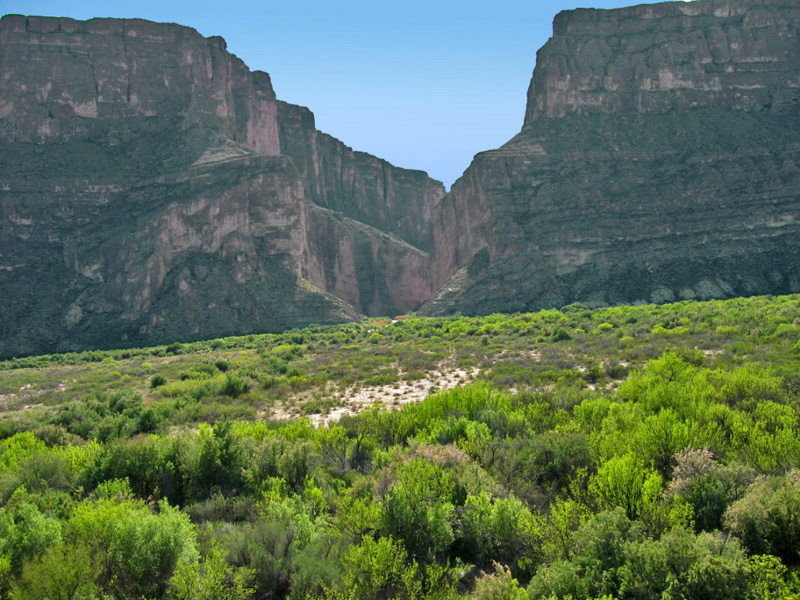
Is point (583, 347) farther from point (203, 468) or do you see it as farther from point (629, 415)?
point (203, 468)

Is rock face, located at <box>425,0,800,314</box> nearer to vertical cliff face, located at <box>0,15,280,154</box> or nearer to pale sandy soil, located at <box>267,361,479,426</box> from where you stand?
vertical cliff face, located at <box>0,15,280,154</box>

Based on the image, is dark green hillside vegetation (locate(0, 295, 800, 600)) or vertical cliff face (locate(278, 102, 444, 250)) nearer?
dark green hillside vegetation (locate(0, 295, 800, 600))

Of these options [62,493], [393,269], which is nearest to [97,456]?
[62,493]

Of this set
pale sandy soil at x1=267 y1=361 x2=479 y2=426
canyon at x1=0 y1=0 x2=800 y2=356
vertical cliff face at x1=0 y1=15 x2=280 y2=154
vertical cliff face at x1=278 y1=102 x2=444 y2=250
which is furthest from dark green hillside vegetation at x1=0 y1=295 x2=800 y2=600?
vertical cliff face at x1=278 y1=102 x2=444 y2=250

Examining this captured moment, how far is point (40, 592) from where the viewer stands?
5547 mm

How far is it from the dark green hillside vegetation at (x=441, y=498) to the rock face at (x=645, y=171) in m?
43.9

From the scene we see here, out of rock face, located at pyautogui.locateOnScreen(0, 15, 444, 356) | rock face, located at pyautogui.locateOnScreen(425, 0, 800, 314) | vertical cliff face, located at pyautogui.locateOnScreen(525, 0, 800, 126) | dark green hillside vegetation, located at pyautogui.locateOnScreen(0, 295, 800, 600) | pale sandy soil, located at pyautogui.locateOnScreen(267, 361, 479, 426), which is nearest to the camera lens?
dark green hillside vegetation, located at pyautogui.locateOnScreen(0, 295, 800, 600)

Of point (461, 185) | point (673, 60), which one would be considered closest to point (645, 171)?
point (673, 60)

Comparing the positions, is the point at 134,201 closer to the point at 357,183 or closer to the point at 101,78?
the point at 101,78

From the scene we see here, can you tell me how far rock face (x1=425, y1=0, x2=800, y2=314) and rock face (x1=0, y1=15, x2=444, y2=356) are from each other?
1987 cm

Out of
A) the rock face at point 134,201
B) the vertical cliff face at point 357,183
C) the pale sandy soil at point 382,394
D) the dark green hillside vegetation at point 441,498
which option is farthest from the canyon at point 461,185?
the dark green hillside vegetation at point 441,498

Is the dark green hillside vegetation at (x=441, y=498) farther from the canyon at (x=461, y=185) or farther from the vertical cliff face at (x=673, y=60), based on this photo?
the vertical cliff face at (x=673, y=60)

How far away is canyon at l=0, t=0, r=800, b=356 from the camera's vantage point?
187ft

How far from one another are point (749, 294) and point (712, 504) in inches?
2110
